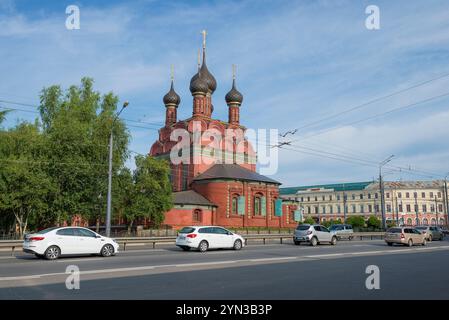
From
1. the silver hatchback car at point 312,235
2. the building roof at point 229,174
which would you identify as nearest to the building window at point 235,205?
the building roof at point 229,174

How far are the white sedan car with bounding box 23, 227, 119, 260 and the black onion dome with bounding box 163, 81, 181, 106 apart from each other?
51298mm

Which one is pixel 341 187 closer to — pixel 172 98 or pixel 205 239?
pixel 172 98

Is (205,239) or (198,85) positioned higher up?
(198,85)

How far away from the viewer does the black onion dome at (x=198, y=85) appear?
210ft

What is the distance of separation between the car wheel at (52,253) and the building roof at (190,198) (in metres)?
→ 33.7

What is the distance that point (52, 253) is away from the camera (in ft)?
57.2

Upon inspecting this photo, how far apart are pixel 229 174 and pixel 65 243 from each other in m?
40.2

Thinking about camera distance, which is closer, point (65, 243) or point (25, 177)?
point (65, 243)

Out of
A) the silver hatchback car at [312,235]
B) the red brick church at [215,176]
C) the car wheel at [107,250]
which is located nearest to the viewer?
the car wheel at [107,250]

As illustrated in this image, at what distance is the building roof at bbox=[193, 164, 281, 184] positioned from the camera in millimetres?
56994

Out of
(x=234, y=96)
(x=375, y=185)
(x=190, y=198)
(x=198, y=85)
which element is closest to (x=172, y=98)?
(x=198, y=85)

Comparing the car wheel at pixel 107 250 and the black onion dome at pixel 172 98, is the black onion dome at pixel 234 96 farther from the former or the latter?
the car wheel at pixel 107 250
